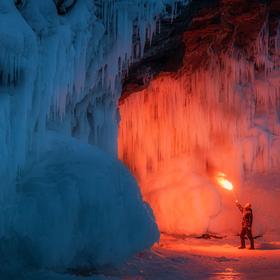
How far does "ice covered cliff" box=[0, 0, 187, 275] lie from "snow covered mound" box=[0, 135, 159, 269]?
0.05ft

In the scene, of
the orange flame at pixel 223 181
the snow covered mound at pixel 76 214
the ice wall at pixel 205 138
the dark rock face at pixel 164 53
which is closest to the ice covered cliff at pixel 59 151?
the snow covered mound at pixel 76 214

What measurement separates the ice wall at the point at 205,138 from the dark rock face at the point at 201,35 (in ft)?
2.78

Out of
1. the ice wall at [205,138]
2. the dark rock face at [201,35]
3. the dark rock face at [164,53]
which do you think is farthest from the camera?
the ice wall at [205,138]

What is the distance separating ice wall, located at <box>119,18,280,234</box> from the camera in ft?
46.8

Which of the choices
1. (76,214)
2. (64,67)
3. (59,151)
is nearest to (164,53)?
(64,67)

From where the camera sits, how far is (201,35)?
11656mm

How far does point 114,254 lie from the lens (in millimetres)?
7504

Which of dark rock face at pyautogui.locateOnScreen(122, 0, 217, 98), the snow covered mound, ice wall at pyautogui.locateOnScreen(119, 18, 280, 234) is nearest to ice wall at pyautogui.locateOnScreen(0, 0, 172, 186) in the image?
the snow covered mound

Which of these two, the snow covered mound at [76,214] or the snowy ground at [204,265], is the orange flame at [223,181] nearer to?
the snowy ground at [204,265]

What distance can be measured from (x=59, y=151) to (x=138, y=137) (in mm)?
7277

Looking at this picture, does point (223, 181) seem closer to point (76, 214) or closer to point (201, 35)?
point (201, 35)

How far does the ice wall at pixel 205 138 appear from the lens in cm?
1427

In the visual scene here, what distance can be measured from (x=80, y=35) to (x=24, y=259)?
406 cm

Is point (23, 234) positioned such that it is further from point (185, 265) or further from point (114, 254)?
point (185, 265)
